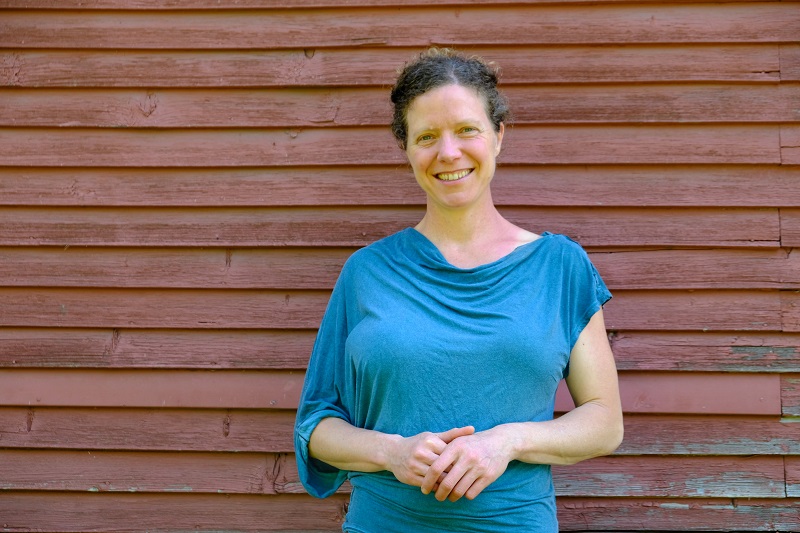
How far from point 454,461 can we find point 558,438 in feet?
0.99

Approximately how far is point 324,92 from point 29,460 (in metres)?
1.59

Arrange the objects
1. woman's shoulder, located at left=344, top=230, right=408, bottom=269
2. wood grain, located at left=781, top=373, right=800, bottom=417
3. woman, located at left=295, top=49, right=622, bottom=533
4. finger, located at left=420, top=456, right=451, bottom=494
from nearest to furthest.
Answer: finger, located at left=420, top=456, right=451, bottom=494
woman, located at left=295, top=49, right=622, bottom=533
woman's shoulder, located at left=344, top=230, right=408, bottom=269
wood grain, located at left=781, top=373, right=800, bottom=417

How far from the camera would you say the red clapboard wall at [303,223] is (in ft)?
8.11

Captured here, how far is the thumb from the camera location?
5.78ft

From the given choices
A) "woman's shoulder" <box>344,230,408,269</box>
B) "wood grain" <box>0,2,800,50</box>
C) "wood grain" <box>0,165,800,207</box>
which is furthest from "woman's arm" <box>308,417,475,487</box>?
"wood grain" <box>0,2,800,50</box>

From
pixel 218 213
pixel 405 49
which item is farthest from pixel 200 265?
pixel 405 49

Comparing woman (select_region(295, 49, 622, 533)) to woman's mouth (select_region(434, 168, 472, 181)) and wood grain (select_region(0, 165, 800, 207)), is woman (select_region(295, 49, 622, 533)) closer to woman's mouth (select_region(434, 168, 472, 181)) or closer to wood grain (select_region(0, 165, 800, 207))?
woman's mouth (select_region(434, 168, 472, 181))

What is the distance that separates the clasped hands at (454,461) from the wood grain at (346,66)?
4.23 ft

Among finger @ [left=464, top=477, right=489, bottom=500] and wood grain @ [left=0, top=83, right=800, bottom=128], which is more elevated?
wood grain @ [left=0, top=83, right=800, bottom=128]

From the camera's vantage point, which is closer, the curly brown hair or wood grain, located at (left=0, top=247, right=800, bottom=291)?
the curly brown hair

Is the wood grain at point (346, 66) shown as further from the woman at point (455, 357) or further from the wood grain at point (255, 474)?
the wood grain at point (255, 474)

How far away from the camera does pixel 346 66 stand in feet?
8.48

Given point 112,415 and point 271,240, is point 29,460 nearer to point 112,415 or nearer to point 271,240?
point 112,415

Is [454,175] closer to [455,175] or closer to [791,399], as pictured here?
[455,175]
